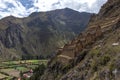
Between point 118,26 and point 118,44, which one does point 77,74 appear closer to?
point 118,44

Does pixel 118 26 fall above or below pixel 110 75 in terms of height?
above

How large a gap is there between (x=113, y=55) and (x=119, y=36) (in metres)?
7.99

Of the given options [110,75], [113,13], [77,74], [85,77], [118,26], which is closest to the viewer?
[110,75]

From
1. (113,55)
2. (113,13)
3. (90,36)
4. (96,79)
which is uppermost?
(113,13)

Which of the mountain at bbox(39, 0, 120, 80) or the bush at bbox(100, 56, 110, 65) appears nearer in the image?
the mountain at bbox(39, 0, 120, 80)

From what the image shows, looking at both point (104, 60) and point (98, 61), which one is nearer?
point (104, 60)

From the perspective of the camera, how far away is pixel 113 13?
85.6m

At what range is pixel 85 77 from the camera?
53.4 meters

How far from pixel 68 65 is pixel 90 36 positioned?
939 cm

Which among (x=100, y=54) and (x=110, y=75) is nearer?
(x=110, y=75)

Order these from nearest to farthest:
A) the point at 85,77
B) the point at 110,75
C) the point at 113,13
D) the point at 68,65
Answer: the point at 110,75
the point at 85,77
the point at 68,65
the point at 113,13

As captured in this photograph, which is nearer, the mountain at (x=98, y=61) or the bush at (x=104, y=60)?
the mountain at (x=98, y=61)

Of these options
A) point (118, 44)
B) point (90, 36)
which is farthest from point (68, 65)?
point (118, 44)

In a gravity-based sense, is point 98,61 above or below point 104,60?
below
